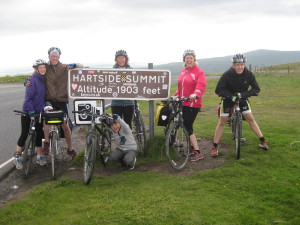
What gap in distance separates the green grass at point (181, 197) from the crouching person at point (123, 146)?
0.79ft

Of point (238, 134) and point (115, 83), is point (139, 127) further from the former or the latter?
point (238, 134)

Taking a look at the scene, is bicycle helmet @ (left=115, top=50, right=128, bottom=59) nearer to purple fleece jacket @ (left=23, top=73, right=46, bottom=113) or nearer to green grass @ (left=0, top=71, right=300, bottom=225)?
purple fleece jacket @ (left=23, top=73, right=46, bottom=113)

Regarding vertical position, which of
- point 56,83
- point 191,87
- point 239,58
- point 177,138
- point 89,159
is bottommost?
point 89,159

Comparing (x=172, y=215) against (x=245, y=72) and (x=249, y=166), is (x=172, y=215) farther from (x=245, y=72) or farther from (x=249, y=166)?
(x=245, y=72)

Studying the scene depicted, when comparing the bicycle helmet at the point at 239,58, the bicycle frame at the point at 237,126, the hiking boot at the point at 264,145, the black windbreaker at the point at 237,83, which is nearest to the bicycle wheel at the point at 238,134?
the bicycle frame at the point at 237,126

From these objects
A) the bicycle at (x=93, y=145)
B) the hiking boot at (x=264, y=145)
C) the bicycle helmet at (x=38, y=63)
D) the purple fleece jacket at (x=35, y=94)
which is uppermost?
the bicycle helmet at (x=38, y=63)

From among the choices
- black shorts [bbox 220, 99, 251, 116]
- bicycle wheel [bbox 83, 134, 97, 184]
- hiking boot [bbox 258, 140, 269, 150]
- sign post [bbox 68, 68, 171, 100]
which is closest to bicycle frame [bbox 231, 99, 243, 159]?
black shorts [bbox 220, 99, 251, 116]

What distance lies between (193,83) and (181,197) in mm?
Answer: 2463

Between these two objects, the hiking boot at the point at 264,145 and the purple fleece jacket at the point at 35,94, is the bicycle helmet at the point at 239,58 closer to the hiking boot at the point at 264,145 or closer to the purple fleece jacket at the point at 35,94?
the hiking boot at the point at 264,145

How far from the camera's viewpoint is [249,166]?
19.4 ft

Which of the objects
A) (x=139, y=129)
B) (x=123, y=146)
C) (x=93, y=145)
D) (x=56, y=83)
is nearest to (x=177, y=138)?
(x=139, y=129)

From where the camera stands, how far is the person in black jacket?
6.42m

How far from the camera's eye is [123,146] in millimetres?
6152

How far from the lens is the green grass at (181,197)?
13.3ft
